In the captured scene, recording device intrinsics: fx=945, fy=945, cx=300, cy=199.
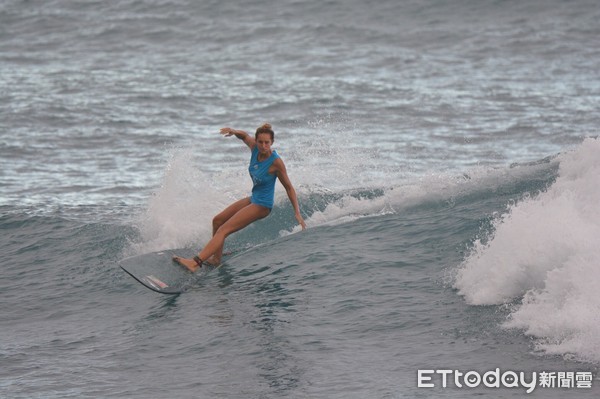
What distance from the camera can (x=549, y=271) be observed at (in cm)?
942

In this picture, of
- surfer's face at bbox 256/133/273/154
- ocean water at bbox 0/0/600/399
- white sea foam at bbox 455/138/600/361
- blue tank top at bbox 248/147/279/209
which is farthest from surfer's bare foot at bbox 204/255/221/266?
white sea foam at bbox 455/138/600/361

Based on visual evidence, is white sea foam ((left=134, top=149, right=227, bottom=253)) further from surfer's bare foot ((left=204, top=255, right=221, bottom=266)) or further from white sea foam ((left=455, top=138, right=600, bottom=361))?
white sea foam ((left=455, top=138, right=600, bottom=361))

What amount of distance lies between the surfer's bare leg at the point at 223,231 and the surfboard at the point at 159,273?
0.35 ft

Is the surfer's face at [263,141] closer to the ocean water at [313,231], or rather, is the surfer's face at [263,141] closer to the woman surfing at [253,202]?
the woman surfing at [253,202]

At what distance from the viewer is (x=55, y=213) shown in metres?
15.9

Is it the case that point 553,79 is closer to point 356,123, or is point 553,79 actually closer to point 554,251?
point 356,123

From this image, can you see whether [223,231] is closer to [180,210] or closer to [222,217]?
[222,217]

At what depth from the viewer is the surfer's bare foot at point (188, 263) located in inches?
446

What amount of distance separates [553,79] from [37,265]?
2060 cm

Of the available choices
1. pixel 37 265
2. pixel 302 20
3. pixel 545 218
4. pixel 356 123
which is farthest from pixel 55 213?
pixel 302 20

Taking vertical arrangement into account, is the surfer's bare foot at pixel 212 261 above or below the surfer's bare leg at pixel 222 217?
below

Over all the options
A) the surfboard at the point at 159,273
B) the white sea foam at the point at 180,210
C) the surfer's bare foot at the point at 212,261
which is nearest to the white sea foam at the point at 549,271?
the surfer's bare foot at the point at 212,261

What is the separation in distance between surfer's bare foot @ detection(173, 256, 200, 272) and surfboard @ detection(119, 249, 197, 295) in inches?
2.0

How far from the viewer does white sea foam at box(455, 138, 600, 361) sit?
8.48 m
